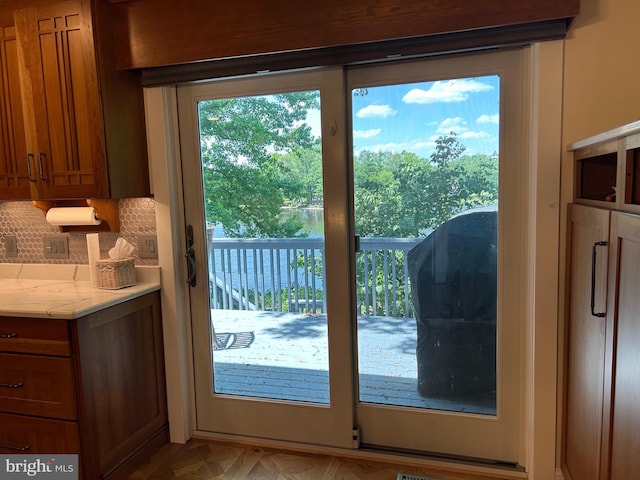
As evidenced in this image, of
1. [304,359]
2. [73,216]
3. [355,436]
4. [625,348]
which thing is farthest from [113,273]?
[625,348]

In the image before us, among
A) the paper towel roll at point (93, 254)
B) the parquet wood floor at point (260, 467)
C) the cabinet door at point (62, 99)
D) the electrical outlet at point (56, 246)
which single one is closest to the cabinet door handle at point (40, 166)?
the cabinet door at point (62, 99)

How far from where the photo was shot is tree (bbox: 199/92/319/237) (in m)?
2.25

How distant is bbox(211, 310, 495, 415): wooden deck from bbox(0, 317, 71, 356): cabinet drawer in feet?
2.54

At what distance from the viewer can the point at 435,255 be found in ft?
6.96

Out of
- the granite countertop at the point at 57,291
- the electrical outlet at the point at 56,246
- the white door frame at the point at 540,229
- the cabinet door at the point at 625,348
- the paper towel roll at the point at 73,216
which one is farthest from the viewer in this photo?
the electrical outlet at the point at 56,246

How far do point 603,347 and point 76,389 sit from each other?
2075mm

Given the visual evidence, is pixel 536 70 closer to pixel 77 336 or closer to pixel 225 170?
pixel 225 170

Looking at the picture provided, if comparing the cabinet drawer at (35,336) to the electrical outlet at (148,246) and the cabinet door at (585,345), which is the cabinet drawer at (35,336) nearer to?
the electrical outlet at (148,246)

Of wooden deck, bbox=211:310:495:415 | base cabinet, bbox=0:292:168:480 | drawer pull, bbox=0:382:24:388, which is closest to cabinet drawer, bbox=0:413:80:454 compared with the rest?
base cabinet, bbox=0:292:168:480

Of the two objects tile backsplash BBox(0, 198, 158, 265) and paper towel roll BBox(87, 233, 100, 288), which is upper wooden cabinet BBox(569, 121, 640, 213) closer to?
tile backsplash BBox(0, 198, 158, 265)

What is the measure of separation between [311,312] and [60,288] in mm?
1374

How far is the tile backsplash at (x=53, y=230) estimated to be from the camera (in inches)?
95.7

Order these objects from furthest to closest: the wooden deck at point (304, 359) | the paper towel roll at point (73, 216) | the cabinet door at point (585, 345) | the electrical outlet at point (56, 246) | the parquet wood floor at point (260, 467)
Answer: the electrical outlet at point (56, 246) → the paper towel roll at point (73, 216) → the wooden deck at point (304, 359) → the parquet wood floor at point (260, 467) → the cabinet door at point (585, 345)

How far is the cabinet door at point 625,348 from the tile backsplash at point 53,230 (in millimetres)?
2125
